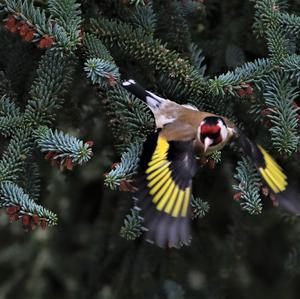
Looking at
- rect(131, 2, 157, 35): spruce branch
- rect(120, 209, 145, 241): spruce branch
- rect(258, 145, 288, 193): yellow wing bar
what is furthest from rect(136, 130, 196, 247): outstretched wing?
rect(131, 2, 157, 35): spruce branch

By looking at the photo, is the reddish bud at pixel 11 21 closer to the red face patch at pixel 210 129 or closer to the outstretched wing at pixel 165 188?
the outstretched wing at pixel 165 188

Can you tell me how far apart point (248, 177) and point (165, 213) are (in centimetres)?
29

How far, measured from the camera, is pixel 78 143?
69.9 inches

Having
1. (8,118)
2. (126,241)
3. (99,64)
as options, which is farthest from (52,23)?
(126,241)

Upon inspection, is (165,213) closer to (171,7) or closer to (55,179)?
(171,7)

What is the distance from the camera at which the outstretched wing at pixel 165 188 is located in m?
1.78

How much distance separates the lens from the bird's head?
1961 mm

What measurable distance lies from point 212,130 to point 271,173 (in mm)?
221

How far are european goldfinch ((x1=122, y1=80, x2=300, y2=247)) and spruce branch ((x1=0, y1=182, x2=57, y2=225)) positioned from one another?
0.26m

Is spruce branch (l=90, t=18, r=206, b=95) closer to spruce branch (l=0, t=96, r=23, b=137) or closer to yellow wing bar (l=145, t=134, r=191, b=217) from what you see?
Answer: yellow wing bar (l=145, t=134, r=191, b=217)

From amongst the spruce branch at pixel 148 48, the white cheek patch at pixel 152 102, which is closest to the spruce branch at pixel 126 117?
the white cheek patch at pixel 152 102

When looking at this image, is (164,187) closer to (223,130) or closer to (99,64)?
(223,130)

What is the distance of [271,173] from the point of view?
1980 mm

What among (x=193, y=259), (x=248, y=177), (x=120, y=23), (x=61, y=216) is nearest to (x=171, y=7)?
(x=120, y=23)
